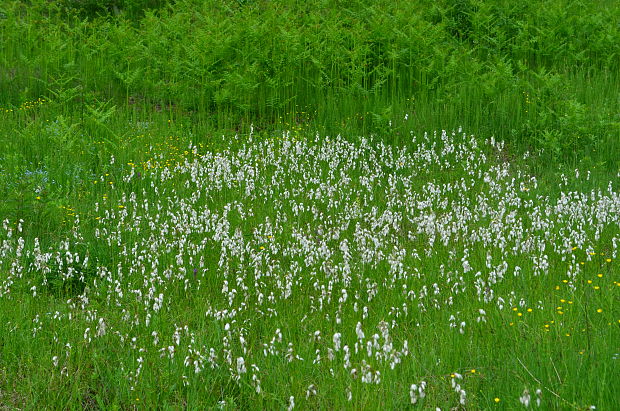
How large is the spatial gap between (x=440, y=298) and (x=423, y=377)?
65.3 inches

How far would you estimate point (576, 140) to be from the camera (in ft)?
32.6

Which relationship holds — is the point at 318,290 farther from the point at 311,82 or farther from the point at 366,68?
the point at 366,68

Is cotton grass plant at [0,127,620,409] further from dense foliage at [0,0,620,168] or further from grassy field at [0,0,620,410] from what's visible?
dense foliage at [0,0,620,168]

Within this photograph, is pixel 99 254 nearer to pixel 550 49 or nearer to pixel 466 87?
pixel 466 87

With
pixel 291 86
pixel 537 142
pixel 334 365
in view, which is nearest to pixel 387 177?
pixel 537 142

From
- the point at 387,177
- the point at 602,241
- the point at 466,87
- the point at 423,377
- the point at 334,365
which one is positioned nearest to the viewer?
the point at 423,377

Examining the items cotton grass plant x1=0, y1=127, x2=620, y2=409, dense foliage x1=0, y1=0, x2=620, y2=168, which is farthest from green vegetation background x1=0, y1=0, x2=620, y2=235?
cotton grass plant x1=0, y1=127, x2=620, y2=409

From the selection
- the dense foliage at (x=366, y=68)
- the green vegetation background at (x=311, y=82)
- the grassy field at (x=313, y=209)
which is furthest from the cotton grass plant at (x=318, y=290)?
the dense foliage at (x=366, y=68)

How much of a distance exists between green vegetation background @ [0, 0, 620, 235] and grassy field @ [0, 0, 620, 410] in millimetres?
58

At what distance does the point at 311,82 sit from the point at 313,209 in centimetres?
490

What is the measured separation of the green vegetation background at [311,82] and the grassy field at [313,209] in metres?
0.06

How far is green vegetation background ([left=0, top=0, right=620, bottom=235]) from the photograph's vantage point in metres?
9.83

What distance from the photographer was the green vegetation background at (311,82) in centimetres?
983

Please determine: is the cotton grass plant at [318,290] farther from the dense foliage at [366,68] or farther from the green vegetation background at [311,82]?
the dense foliage at [366,68]
